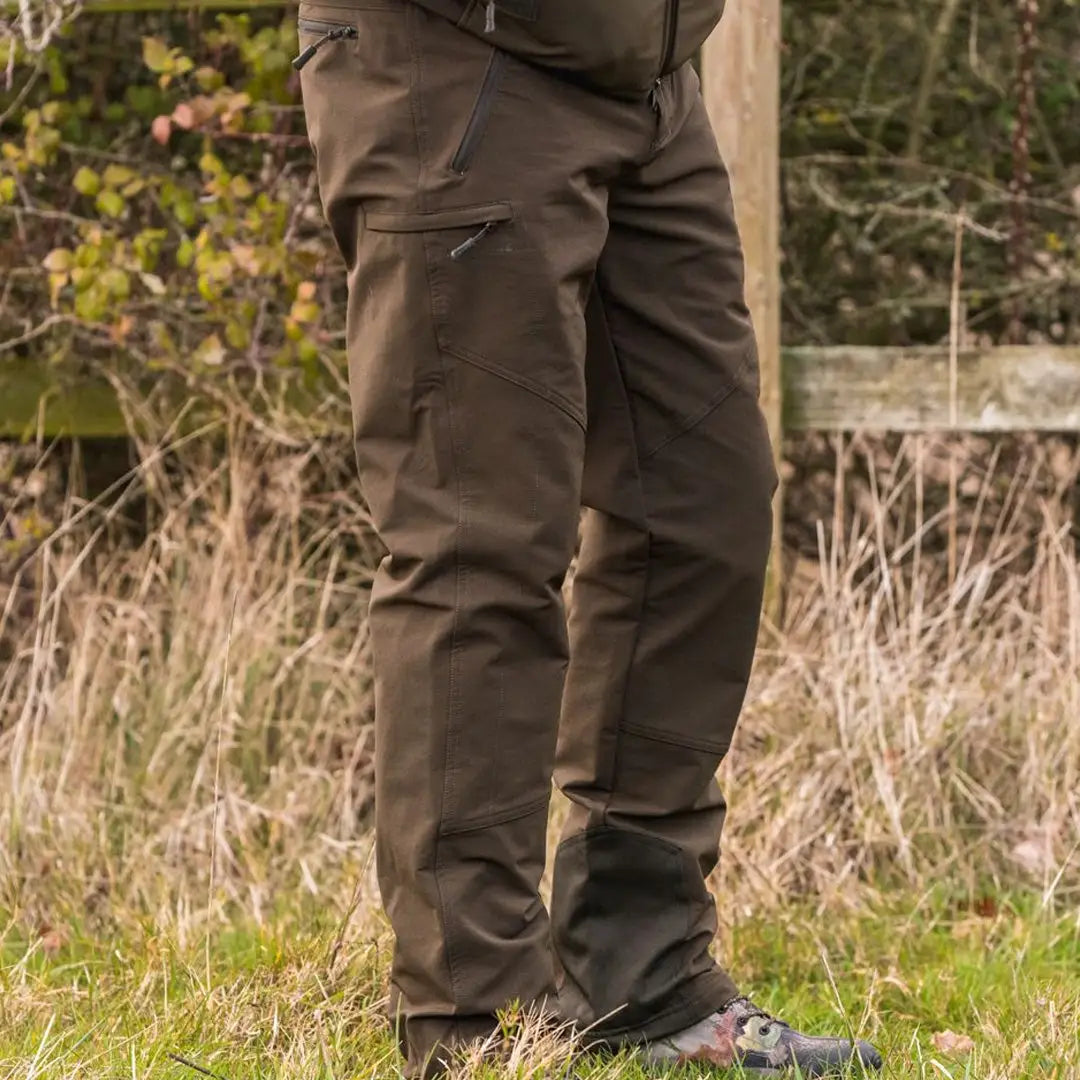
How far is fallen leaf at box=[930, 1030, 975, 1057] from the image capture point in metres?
2.46

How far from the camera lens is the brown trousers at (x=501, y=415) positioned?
208 cm

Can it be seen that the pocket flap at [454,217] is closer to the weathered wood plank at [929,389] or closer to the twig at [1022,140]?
the weathered wood plank at [929,389]

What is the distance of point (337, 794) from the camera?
3.79 meters

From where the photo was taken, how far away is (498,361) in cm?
210

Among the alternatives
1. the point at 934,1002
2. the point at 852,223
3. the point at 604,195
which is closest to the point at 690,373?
the point at 604,195

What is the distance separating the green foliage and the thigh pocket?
2.05 m

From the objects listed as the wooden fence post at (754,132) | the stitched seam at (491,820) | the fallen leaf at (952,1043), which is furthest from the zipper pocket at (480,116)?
the wooden fence post at (754,132)

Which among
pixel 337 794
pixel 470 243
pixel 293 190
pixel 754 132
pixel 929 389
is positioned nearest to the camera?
pixel 470 243

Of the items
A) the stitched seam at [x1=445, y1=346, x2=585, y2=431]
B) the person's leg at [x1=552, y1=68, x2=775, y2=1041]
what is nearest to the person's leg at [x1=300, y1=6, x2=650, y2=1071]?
the stitched seam at [x1=445, y1=346, x2=585, y2=431]

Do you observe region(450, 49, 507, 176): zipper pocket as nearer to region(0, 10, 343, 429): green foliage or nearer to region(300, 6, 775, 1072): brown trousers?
region(300, 6, 775, 1072): brown trousers

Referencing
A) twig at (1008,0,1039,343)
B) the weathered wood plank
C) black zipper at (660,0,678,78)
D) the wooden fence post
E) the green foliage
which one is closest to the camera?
black zipper at (660,0,678,78)

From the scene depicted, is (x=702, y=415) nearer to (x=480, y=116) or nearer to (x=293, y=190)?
(x=480, y=116)

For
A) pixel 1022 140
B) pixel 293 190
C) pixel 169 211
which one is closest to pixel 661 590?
pixel 293 190

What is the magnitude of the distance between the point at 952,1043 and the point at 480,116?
1.43 meters
